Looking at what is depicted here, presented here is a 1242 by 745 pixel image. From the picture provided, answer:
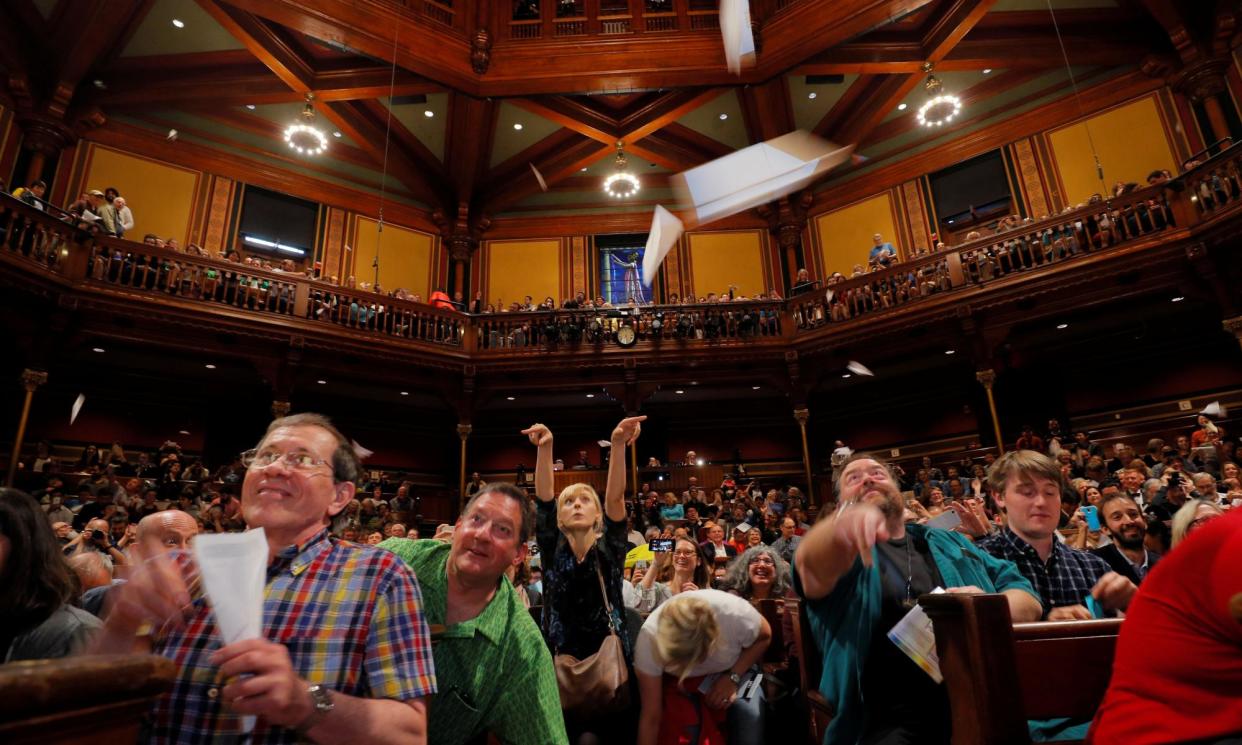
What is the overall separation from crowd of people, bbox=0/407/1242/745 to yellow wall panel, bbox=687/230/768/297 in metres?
10.5

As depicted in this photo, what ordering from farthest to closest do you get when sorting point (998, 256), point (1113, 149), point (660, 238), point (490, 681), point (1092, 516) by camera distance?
point (660, 238)
point (1113, 149)
point (998, 256)
point (1092, 516)
point (490, 681)

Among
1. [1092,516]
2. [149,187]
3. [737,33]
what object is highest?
[737,33]

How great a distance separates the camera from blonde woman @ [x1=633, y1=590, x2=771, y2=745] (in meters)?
2.28

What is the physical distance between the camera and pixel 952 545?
1968 mm

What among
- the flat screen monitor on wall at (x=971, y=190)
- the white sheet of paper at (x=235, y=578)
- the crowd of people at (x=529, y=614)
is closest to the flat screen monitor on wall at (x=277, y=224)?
the crowd of people at (x=529, y=614)

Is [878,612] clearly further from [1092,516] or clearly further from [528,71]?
[528,71]

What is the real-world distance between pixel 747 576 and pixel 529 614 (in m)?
1.93

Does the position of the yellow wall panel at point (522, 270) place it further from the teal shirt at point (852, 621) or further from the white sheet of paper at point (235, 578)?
the white sheet of paper at point (235, 578)

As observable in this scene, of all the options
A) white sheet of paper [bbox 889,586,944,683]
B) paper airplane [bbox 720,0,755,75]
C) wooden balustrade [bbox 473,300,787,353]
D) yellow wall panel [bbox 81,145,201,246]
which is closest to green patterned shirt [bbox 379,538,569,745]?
white sheet of paper [bbox 889,586,944,683]

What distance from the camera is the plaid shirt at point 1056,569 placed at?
2.11 metres

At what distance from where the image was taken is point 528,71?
1077 cm

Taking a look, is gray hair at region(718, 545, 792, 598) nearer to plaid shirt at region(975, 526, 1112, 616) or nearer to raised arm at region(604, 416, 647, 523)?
raised arm at region(604, 416, 647, 523)

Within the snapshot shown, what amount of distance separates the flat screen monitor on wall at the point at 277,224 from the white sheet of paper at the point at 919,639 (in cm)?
1280

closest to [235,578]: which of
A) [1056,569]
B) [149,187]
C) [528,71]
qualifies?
[1056,569]
